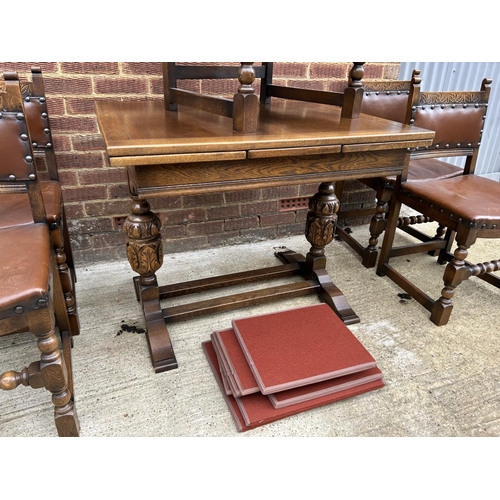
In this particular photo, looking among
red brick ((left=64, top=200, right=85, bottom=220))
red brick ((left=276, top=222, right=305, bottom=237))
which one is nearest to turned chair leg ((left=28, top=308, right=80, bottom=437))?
red brick ((left=64, top=200, right=85, bottom=220))

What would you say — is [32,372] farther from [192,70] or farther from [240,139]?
[192,70]

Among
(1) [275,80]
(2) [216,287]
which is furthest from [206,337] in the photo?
(1) [275,80]

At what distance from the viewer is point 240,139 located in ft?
3.80

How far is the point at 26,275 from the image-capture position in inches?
39.0

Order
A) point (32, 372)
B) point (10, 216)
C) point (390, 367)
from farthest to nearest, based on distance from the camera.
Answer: point (390, 367) → point (10, 216) → point (32, 372)

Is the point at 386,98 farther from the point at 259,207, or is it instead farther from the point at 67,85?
the point at 67,85

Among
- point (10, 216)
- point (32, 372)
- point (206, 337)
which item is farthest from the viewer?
point (206, 337)

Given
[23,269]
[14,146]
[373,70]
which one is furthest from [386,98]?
[23,269]

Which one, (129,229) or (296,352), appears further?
(296,352)

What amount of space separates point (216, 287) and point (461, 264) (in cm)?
106

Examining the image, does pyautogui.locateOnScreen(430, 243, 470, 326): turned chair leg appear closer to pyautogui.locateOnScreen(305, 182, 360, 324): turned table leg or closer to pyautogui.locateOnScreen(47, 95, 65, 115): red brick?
pyautogui.locateOnScreen(305, 182, 360, 324): turned table leg

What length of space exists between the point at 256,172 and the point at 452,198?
0.94 metres

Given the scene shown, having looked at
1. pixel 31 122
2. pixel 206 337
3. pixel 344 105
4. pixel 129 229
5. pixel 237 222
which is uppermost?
pixel 344 105

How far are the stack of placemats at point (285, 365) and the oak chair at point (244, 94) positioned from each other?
2.52ft
